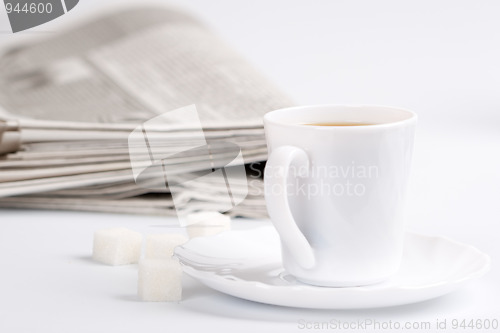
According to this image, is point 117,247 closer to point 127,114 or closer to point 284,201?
point 284,201

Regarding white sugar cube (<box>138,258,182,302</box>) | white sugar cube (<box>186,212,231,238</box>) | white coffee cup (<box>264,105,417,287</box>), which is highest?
white coffee cup (<box>264,105,417,287</box>)

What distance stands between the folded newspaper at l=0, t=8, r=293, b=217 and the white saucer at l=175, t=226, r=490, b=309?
29 centimetres

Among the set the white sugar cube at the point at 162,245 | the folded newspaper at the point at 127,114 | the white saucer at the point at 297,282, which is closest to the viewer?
the white saucer at the point at 297,282

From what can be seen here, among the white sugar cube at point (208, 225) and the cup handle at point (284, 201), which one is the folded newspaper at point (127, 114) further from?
the cup handle at point (284, 201)

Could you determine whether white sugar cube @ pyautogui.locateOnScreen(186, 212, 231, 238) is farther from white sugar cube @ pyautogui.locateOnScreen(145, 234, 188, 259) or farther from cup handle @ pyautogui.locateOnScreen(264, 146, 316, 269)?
cup handle @ pyautogui.locateOnScreen(264, 146, 316, 269)

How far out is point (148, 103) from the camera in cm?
155

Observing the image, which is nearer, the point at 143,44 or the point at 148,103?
the point at 148,103

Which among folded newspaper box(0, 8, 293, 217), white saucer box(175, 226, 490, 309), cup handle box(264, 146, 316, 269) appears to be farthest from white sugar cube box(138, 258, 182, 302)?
folded newspaper box(0, 8, 293, 217)

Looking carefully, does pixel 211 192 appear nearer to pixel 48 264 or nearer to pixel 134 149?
pixel 134 149

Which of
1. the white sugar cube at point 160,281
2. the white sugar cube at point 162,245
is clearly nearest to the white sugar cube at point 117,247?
the white sugar cube at point 162,245

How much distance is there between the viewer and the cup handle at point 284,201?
83 cm

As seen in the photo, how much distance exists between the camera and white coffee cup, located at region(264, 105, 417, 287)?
2.76ft

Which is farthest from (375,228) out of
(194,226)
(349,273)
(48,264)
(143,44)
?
(143,44)

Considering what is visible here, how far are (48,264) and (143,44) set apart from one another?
2.44ft
